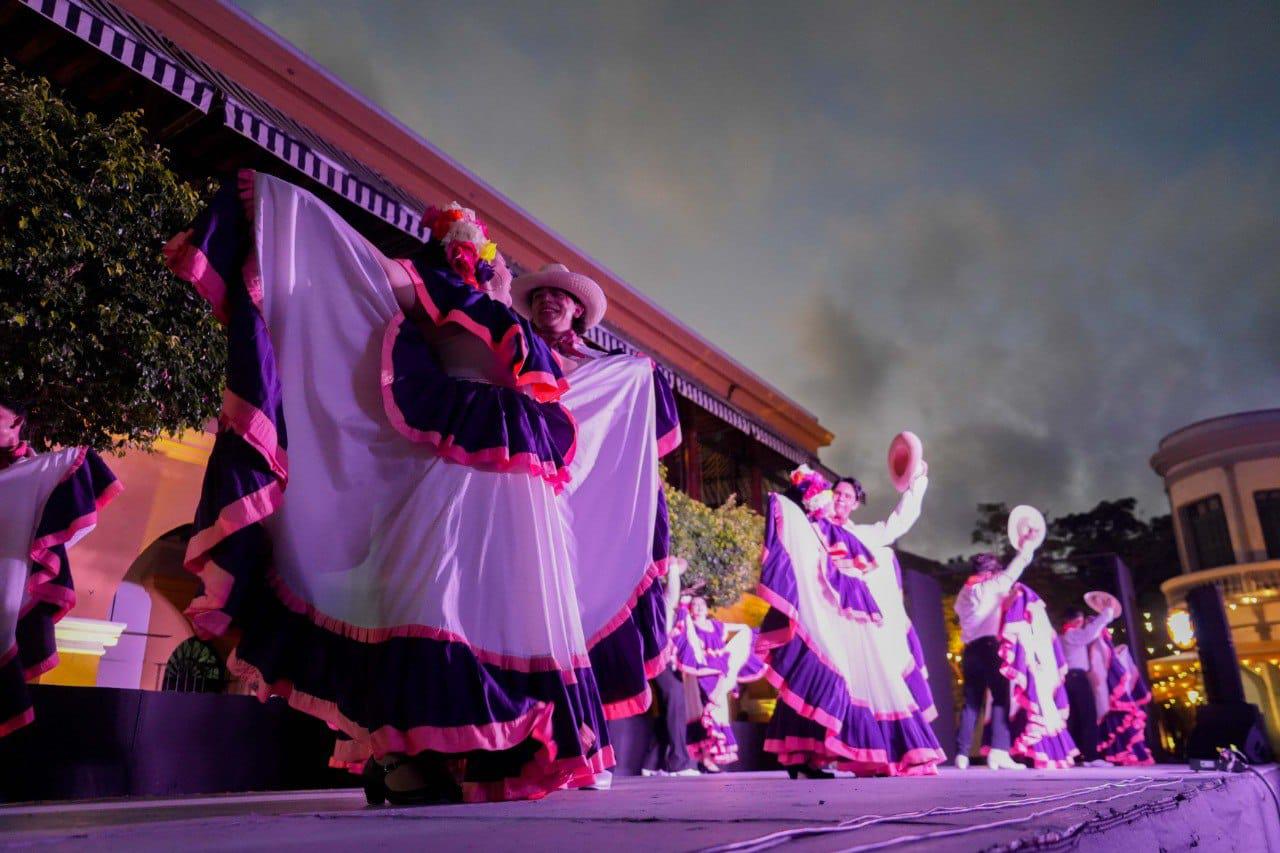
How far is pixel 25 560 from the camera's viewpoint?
346cm

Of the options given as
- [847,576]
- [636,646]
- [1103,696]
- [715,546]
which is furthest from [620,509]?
[1103,696]

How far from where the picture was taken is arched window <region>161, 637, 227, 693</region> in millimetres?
10562

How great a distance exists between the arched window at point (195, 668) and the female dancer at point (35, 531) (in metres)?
7.75

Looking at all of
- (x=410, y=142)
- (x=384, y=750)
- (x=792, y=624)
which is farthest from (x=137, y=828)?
(x=410, y=142)

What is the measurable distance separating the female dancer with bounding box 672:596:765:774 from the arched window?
5.93 meters

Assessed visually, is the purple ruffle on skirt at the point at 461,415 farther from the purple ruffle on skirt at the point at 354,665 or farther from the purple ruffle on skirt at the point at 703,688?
the purple ruffle on skirt at the point at 703,688

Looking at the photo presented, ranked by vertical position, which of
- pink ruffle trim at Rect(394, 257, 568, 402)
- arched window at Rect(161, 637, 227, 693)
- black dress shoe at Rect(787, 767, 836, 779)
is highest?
pink ruffle trim at Rect(394, 257, 568, 402)

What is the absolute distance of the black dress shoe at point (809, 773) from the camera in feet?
16.1

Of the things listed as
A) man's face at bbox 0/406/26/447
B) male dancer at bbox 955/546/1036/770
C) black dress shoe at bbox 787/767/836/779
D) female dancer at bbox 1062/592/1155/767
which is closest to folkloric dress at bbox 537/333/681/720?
man's face at bbox 0/406/26/447

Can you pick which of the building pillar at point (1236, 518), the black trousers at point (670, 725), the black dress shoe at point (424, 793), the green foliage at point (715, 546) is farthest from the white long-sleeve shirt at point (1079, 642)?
the building pillar at point (1236, 518)

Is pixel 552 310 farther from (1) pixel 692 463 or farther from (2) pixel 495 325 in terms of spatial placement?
(1) pixel 692 463

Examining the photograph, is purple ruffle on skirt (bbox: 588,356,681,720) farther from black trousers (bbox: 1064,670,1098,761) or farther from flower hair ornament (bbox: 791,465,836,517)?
black trousers (bbox: 1064,670,1098,761)

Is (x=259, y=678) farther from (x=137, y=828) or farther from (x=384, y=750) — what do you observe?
(x=137, y=828)

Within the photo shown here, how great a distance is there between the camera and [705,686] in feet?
29.3
